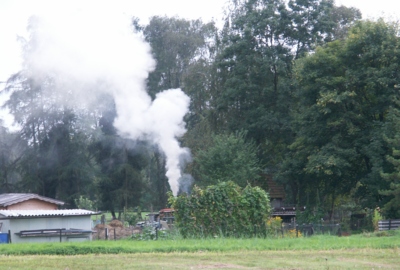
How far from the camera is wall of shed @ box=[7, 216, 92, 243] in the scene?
1341 inches

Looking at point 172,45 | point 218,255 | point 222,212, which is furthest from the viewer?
point 172,45

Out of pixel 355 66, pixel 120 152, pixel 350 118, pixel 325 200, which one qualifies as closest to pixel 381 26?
pixel 355 66

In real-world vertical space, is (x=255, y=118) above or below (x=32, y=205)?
above

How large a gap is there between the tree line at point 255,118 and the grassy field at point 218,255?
13.0 meters

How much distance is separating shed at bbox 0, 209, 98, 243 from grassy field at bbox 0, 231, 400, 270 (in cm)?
805

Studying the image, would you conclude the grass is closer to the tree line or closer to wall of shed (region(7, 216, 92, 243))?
wall of shed (region(7, 216, 92, 243))

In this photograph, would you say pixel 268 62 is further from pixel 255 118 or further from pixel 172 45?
pixel 172 45

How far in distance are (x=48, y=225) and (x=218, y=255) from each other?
16.1 m

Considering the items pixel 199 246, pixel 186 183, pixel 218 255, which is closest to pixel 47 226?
pixel 199 246

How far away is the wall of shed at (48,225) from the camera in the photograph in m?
34.1

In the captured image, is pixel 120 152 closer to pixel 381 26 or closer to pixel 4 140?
pixel 4 140

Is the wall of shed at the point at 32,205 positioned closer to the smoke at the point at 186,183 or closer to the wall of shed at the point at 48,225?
the wall of shed at the point at 48,225

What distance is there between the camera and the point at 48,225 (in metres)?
35.8

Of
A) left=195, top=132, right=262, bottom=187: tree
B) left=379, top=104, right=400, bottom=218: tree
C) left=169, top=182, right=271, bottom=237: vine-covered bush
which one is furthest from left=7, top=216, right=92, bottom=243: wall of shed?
left=379, top=104, right=400, bottom=218: tree
